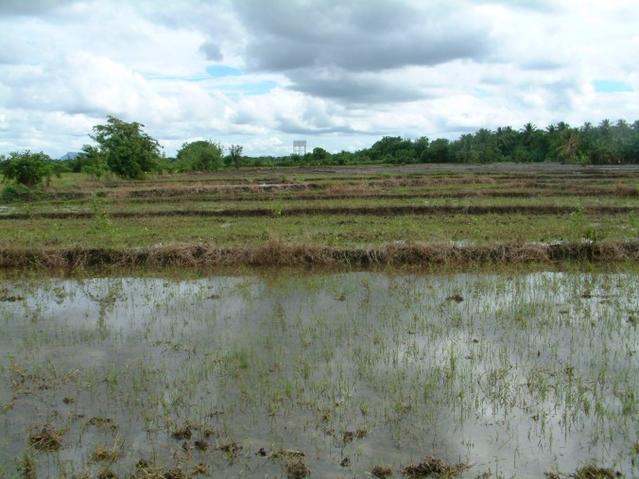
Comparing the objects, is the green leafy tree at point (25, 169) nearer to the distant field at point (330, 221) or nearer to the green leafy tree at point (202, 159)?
the distant field at point (330, 221)

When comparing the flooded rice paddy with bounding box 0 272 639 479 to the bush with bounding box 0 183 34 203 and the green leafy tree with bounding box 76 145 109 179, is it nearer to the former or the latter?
the bush with bounding box 0 183 34 203

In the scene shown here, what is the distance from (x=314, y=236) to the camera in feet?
38.5

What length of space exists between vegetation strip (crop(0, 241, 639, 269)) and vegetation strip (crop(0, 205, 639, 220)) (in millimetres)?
4552

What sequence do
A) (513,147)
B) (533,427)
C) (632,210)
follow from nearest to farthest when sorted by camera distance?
(533,427), (632,210), (513,147)

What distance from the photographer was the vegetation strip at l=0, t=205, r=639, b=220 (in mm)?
14930

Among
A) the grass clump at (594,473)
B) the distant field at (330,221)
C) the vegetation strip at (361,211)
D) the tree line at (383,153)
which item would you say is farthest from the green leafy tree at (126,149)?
the grass clump at (594,473)


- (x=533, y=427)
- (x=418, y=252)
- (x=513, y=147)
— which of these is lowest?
(x=533, y=427)

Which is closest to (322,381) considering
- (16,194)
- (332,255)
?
(332,255)

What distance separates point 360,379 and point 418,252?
210 inches

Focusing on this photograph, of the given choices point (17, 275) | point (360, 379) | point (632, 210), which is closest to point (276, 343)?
point (360, 379)

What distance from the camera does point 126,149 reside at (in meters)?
32.4

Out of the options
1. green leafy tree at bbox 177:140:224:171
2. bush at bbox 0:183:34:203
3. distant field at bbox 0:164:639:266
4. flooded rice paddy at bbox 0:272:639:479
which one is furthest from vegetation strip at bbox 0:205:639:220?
green leafy tree at bbox 177:140:224:171

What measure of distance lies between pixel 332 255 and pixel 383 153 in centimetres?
5655

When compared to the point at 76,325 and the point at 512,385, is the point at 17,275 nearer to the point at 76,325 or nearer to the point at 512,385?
the point at 76,325
